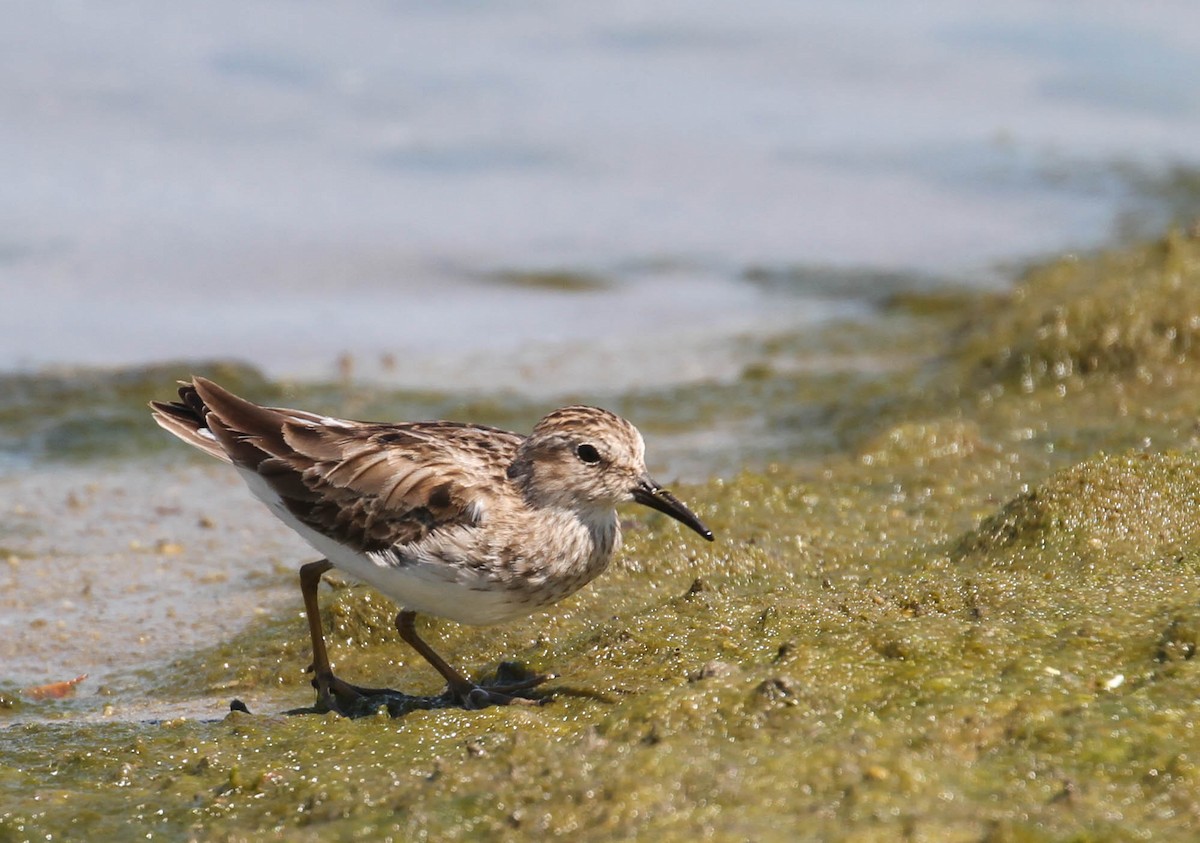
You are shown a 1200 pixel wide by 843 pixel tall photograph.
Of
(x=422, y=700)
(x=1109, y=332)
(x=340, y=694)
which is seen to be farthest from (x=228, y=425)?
(x=1109, y=332)

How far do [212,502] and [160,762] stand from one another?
13.0 feet

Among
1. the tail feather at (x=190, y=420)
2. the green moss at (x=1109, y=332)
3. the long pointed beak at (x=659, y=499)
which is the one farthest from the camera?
the green moss at (x=1109, y=332)

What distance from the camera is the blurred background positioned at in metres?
12.4

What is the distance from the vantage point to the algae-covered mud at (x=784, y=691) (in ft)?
12.9

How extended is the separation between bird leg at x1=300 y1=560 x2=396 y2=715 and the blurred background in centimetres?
480

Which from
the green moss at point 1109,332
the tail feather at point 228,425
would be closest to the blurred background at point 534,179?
A: the green moss at point 1109,332

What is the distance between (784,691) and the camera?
4406mm

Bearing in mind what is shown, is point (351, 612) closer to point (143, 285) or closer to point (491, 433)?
point (491, 433)

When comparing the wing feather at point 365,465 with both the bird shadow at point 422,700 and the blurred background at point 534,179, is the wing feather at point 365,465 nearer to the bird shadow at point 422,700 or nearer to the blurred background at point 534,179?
the bird shadow at point 422,700

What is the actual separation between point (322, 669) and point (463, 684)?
599mm

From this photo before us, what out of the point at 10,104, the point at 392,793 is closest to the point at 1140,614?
the point at 392,793

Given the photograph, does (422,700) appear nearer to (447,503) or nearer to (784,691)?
(447,503)

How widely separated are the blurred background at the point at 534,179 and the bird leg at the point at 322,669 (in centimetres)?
480

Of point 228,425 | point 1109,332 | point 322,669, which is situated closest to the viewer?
point 322,669
